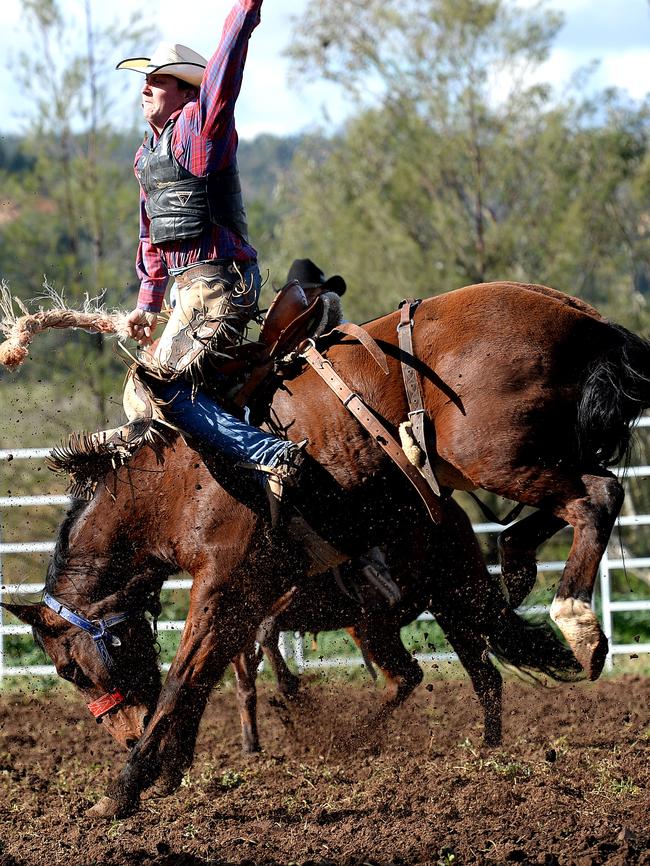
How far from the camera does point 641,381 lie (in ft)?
12.5

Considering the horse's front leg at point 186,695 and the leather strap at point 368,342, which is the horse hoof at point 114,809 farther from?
the leather strap at point 368,342

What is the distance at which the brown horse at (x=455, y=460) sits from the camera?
3727mm

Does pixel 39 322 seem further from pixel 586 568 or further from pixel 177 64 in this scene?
pixel 586 568

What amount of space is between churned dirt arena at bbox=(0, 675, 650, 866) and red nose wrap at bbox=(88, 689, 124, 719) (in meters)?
0.46

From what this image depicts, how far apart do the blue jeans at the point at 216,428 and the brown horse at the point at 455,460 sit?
0.18m

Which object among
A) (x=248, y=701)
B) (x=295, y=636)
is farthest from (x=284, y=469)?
(x=295, y=636)

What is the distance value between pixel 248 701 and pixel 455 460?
2.77 meters

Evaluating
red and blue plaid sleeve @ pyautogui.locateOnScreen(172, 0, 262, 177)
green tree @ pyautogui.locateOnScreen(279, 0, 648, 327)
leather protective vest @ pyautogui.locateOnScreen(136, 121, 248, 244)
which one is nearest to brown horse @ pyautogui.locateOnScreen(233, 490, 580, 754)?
leather protective vest @ pyautogui.locateOnScreen(136, 121, 248, 244)

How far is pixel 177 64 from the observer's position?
13.2ft

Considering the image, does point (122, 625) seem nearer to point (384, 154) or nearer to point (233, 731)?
point (233, 731)

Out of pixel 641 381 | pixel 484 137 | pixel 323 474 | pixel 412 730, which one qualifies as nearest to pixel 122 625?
pixel 323 474

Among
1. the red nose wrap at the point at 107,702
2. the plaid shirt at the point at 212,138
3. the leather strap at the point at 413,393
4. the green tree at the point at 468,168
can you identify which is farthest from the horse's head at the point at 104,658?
the green tree at the point at 468,168

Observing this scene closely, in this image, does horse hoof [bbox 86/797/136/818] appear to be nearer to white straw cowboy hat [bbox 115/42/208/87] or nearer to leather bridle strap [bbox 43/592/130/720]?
leather bridle strap [bbox 43/592/130/720]

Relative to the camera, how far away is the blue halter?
4.70 metres
